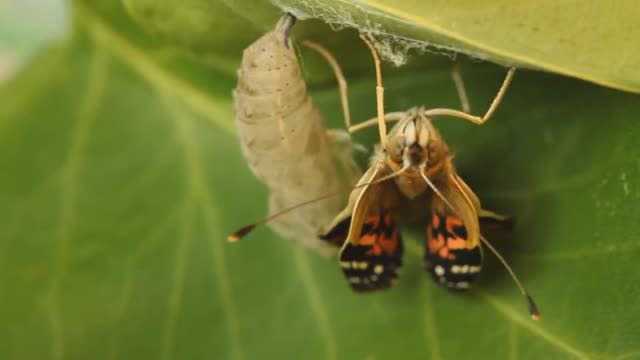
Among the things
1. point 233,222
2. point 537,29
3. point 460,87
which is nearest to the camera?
point 537,29

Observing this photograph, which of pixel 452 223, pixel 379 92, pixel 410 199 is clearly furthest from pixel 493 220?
pixel 379 92

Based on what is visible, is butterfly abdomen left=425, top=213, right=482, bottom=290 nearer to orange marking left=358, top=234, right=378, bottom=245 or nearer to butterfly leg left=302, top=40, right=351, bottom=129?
orange marking left=358, top=234, right=378, bottom=245

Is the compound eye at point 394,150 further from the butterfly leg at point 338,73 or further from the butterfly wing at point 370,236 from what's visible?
the butterfly leg at point 338,73

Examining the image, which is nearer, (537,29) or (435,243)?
(537,29)

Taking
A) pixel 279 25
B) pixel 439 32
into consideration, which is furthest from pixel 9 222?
pixel 439 32

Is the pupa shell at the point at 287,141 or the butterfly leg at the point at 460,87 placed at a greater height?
the butterfly leg at the point at 460,87

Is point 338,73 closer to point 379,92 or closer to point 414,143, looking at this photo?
point 379,92

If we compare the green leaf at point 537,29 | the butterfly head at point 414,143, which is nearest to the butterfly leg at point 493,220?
the butterfly head at point 414,143
